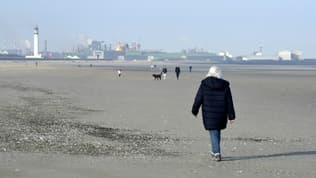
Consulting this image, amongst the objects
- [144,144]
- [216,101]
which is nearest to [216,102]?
[216,101]

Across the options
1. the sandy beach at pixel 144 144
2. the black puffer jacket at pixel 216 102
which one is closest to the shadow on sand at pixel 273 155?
the sandy beach at pixel 144 144

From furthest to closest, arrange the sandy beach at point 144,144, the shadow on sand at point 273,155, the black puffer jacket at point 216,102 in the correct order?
1. the shadow on sand at point 273,155
2. the black puffer jacket at point 216,102
3. the sandy beach at point 144,144

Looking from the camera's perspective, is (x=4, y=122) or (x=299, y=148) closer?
(x=299, y=148)

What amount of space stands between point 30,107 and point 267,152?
1202 cm

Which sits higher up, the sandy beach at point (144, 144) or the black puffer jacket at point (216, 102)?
the black puffer jacket at point (216, 102)

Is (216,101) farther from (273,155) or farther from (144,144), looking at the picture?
(144,144)

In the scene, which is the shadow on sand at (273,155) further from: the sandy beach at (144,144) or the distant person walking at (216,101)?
the distant person walking at (216,101)

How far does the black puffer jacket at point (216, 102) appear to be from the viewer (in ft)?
31.0

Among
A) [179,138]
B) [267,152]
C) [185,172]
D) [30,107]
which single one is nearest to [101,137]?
[179,138]

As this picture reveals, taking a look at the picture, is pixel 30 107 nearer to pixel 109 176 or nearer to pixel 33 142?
pixel 33 142

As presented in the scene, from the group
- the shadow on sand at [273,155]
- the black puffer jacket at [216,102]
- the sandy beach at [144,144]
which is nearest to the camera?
the sandy beach at [144,144]

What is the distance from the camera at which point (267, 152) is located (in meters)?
10.8

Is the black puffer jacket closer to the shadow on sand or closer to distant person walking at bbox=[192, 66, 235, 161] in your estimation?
distant person walking at bbox=[192, 66, 235, 161]

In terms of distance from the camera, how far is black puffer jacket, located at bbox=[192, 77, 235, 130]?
9461mm
